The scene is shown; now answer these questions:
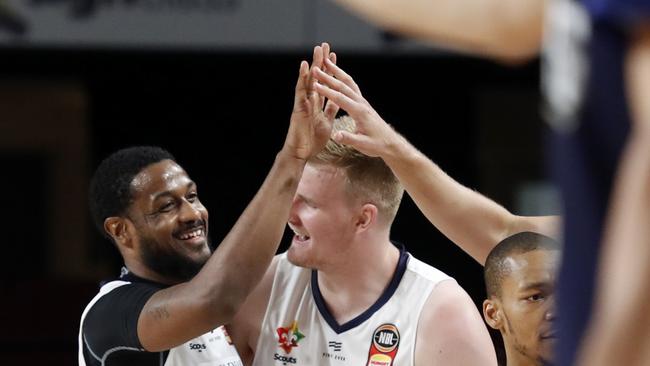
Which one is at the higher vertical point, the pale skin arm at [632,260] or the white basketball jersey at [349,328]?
the white basketball jersey at [349,328]

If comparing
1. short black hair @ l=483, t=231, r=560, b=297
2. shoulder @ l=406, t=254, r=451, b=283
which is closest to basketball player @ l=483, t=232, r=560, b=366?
short black hair @ l=483, t=231, r=560, b=297

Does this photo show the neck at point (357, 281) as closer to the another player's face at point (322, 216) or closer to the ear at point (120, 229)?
the another player's face at point (322, 216)

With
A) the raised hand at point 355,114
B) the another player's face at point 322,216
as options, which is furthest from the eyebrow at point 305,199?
the raised hand at point 355,114

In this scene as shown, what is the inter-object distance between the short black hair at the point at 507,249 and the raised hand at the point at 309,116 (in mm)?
572

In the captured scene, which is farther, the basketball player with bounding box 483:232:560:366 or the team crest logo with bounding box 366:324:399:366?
the team crest logo with bounding box 366:324:399:366

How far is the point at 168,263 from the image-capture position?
3.61 metres

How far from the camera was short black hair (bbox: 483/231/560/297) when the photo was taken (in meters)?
3.33

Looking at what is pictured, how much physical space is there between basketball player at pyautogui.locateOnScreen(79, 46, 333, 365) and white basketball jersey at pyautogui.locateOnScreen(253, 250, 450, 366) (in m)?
0.15

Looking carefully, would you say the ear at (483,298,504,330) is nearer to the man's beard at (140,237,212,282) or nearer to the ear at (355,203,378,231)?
the ear at (355,203,378,231)

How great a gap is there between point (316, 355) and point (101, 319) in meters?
0.63

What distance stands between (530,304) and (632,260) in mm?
2300

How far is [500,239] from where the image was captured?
345 centimetres

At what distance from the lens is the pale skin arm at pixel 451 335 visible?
134 inches

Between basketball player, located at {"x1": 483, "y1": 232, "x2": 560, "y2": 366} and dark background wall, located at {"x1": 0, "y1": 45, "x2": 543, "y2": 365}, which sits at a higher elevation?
dark background wall, located at {"x1": 0, "y1": 45, "x2": 543, "y2": 365}
